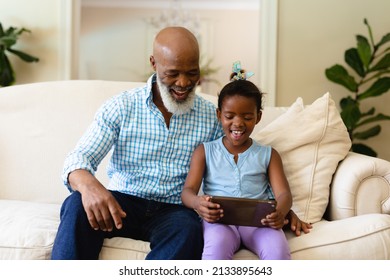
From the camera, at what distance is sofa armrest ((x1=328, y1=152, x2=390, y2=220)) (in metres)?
1.69

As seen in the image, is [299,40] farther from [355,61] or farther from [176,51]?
[176,51]

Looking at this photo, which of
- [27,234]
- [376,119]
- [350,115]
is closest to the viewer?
[27,234]

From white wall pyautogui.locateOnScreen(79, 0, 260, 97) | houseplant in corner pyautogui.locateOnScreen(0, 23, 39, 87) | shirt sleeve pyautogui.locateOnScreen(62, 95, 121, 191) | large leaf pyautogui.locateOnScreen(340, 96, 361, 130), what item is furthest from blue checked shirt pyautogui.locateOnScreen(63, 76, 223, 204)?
white wall pyautogui.locateOnScreen(79, 0, 260, 97)

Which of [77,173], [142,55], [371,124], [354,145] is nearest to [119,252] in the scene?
[77,173]

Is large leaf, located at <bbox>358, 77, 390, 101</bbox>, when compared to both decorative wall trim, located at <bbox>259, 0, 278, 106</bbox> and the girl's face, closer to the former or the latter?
decorative wall trim, located at <bbox>259, 0, 278, 106</bbox>

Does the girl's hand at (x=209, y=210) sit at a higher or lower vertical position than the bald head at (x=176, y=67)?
lower

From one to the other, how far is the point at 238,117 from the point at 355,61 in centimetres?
194

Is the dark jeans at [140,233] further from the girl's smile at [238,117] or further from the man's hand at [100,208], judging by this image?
the girl's smile at [238,117]

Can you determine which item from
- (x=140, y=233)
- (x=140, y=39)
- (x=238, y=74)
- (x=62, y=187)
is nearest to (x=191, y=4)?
(x=140, y=39)

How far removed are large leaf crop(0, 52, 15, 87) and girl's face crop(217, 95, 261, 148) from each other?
2101 millimetres

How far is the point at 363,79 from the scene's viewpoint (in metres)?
3.40

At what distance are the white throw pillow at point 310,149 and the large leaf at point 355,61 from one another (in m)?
1.46

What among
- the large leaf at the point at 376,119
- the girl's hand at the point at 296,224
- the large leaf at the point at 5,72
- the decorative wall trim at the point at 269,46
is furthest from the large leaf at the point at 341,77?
the large leaf at the point at 5,72

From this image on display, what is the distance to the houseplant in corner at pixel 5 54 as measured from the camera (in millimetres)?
3150
